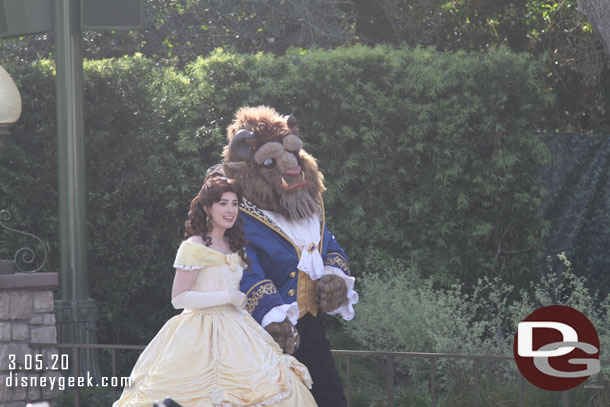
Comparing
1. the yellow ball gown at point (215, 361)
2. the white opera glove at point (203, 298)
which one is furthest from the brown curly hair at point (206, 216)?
the white opera glove at point (203, 298)

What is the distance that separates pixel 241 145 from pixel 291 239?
539mm

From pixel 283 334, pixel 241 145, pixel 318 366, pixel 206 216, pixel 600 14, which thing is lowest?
pixel 318 366

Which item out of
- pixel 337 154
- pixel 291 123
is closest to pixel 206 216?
pixel 291 123

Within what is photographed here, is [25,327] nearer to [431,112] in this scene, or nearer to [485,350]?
[485,350]

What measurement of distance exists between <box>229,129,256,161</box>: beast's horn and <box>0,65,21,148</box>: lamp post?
1747 millimetres

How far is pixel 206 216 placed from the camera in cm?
416

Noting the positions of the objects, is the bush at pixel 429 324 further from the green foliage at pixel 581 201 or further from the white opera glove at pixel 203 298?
the white opera glove at pixel 203 298

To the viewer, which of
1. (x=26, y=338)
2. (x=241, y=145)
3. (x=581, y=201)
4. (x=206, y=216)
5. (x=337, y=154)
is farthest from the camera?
(x=581, y=201)

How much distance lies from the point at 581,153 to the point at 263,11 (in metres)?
4.26

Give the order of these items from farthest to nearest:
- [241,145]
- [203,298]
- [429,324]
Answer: [429,324] < [241,145] < [203,298]

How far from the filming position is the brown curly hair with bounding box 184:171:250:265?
13.5ft

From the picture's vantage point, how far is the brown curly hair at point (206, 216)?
13.5 ft

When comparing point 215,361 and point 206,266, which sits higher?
point 206,266

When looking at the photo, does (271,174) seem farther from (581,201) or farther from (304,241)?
(581,201)
